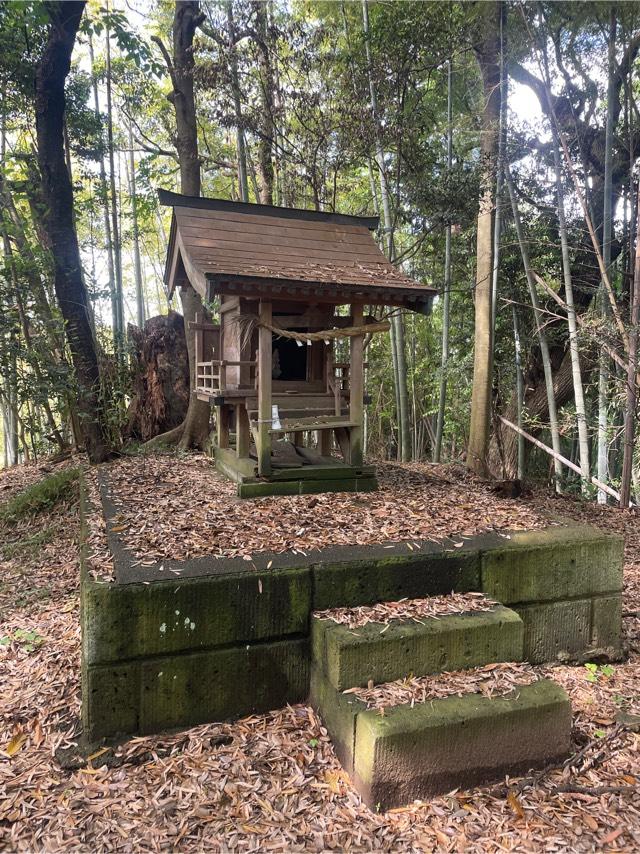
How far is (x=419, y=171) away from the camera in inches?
279

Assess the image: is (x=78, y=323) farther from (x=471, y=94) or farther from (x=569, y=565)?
(x=471, y=94)

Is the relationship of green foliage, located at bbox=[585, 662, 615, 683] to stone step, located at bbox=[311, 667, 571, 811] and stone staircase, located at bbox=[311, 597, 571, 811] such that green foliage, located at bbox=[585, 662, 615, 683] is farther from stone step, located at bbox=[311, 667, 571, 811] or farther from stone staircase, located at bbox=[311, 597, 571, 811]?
stone step, located at bbox=[311, 667, 571, 811]

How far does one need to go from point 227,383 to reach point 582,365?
5.67 metres

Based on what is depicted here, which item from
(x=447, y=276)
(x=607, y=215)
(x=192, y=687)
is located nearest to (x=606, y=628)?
(x=192, y=687)

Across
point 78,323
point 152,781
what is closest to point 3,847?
point 152,781

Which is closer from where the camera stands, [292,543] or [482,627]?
[482,627]

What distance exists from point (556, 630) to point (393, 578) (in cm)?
115

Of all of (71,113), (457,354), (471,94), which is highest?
(471,94)

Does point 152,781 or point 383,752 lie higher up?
point 383,752

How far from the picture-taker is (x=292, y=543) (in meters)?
3.09

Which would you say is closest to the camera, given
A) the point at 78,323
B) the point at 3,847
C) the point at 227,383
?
the point at 3,847

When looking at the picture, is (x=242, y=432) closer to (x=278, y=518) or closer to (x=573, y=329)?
(x=278, y=518)

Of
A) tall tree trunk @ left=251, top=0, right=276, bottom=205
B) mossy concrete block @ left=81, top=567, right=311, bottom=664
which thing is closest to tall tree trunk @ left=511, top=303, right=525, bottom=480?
tall tree trunk @ left=251, top=0, right=276, bottom=205

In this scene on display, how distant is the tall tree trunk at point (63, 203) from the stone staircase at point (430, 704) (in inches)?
198
